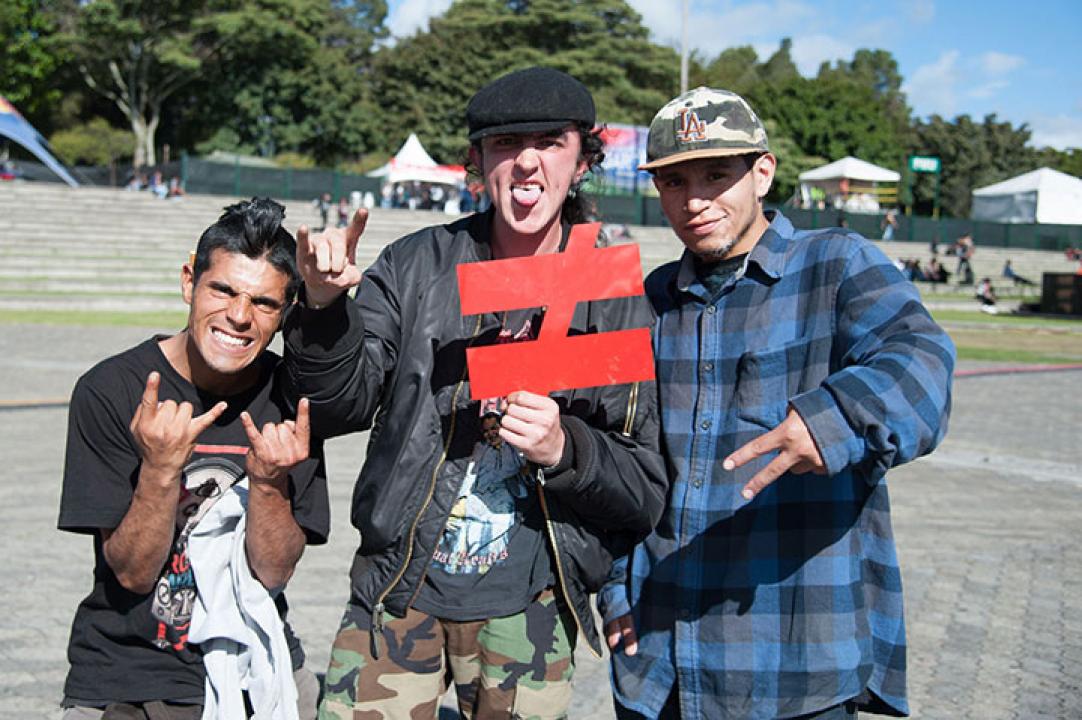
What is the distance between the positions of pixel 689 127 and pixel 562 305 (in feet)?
Result: 1.77

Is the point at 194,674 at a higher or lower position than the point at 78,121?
lower

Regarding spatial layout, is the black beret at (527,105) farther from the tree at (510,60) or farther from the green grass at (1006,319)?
the tree at (510,60)

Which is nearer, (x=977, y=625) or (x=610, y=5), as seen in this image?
(x=977, y=625)

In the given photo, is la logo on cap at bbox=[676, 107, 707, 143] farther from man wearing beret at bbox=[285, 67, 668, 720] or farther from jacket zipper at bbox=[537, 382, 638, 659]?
jacket zipper at bbox=[537, 382, 638, 659]

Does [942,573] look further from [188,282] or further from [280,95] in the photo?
[280,95]

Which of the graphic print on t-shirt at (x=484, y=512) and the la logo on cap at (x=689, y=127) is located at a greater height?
the la logo on cap at (x=689, y=127)

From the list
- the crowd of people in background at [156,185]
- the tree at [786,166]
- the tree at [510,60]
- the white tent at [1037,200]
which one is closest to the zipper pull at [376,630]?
the crowd of people in background at [156,185]

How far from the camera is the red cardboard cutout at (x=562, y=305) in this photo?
87.0 inches

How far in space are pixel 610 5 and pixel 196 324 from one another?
63.8 m

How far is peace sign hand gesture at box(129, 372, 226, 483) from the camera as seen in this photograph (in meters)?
2.23

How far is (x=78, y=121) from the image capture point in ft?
183

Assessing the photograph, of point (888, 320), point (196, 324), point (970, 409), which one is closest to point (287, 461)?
point (196, 324)

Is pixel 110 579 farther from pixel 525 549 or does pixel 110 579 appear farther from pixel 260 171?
pixel 260 171

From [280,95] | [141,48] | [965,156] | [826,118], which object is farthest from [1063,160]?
[141,48]
